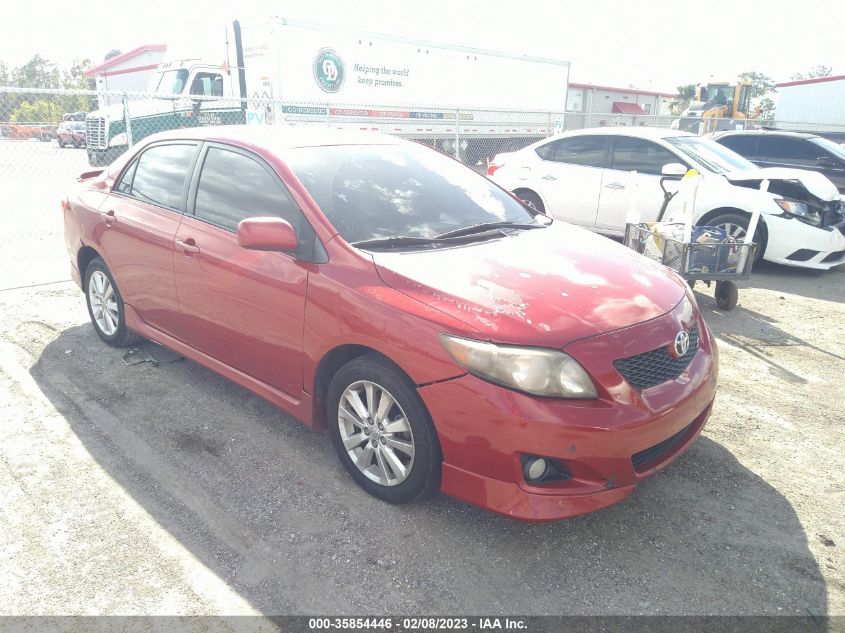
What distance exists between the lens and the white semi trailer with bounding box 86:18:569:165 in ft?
46.8

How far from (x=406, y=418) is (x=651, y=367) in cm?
108

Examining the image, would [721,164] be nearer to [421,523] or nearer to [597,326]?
[597,326]

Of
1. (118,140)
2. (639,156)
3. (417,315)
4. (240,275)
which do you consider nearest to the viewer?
(417,315)

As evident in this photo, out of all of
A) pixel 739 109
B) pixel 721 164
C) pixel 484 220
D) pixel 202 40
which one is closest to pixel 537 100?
pixel 202 40

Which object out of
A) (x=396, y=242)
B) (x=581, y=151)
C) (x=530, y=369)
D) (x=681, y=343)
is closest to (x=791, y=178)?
(x=581, y=151)

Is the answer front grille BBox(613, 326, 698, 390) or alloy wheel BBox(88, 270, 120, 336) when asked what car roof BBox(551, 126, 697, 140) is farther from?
alloy wheel BBox(88, 270, 120, 336)

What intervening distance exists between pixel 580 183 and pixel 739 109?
27.0 metres

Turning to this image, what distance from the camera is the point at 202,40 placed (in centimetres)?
1557

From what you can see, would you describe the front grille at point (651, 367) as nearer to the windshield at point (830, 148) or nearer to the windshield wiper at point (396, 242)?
the windshield wiper at point (396, 242)

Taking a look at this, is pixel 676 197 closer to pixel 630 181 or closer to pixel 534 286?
pixel 630 181

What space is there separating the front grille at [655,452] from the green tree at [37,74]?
8528cm

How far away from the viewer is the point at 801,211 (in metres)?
7.07

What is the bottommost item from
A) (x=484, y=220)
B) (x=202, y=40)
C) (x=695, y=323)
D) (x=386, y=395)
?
(x=386, y=395)

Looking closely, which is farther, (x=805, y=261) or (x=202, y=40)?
(x=202, y=40)
